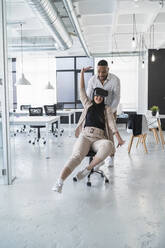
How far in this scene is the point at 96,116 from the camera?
3.25 m

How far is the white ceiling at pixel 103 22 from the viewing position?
4.79 metres

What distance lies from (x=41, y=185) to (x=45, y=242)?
53.0 inches

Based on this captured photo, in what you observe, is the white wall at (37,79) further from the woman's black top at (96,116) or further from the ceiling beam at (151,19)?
the woman's black top at (96,116)

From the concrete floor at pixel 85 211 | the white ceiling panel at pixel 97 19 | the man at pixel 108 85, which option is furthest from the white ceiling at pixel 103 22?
the concrete floor at pixel 85 211

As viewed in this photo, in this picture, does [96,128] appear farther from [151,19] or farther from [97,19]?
[151,19]

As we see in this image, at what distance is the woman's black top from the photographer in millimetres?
3240

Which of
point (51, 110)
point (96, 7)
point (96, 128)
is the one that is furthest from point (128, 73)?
point (96, 128)

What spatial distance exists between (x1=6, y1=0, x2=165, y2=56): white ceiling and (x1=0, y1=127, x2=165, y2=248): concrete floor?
2.13m

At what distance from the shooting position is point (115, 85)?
347 cm

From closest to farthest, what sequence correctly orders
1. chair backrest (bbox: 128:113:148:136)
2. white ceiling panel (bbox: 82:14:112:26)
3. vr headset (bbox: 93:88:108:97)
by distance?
vr headset (bbox: 93:88:108:97) < chair backrest (bbox: 128:113:148:136) < white ceiling panel (bbox: 82:14:112:26)

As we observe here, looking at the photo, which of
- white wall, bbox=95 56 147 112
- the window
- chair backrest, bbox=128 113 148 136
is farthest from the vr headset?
the window

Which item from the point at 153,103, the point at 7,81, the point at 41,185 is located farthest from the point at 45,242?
the point at 153,103

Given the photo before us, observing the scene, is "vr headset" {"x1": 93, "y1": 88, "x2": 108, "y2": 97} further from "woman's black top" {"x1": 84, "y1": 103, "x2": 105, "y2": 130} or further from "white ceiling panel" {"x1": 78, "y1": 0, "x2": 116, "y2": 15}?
"white ceiling panel" {"x1": 78, "y1": 0, "x2": 116, "y2": 15}

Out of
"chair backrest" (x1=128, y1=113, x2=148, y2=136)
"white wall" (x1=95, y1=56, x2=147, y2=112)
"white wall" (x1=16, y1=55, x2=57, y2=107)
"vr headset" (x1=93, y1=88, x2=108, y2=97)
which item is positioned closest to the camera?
"vr headset" (x1=93, y1=88, x2=108, y2=97)
